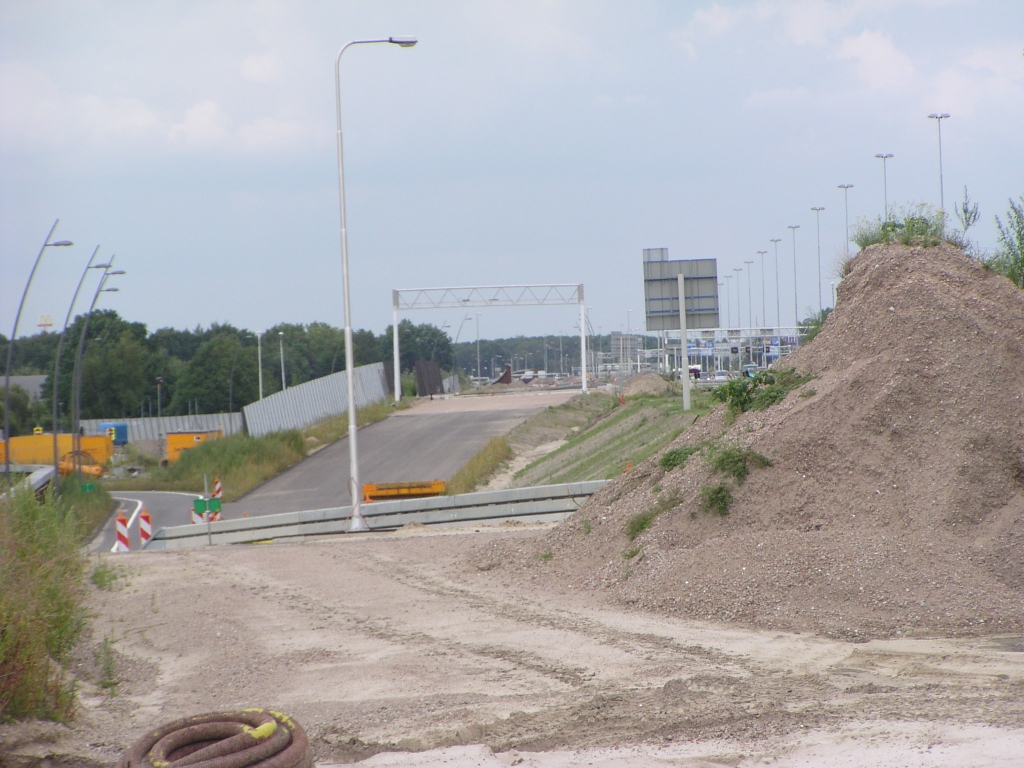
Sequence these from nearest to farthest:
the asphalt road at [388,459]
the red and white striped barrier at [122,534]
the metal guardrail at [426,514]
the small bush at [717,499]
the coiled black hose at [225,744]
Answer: the coiled black hose at [225,744] → the small bush at [717,499] → the metal guardrail at [426,514] → the red and white striped barrier at [122,534] → the asphalt road at [388,459]

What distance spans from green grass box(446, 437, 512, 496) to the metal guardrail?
5690mm

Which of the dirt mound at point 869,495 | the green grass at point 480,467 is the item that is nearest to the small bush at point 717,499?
the dirt mound at point 869,495

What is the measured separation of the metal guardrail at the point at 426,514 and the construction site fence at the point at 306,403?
18.4m

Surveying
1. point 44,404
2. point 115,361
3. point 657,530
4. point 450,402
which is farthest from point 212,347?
point 657,530

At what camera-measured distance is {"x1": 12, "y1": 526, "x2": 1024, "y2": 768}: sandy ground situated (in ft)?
19.9

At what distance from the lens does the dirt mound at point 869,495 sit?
9656 millimetres

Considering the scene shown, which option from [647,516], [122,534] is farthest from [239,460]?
[647,516]

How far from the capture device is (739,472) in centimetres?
1177

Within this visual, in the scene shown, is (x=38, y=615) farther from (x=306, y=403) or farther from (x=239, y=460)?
(x=306, y=403)

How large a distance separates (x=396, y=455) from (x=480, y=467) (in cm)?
796

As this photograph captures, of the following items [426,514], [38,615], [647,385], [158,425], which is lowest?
[426,514]

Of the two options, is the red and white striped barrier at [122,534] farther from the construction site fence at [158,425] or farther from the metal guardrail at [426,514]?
the construction site fence at [158,425]

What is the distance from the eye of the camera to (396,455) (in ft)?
131

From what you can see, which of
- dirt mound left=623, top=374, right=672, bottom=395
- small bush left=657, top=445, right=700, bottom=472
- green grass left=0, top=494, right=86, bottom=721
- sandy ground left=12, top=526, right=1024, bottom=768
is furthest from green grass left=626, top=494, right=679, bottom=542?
dirt mound left=623, top=374, right=672, bottom=395
